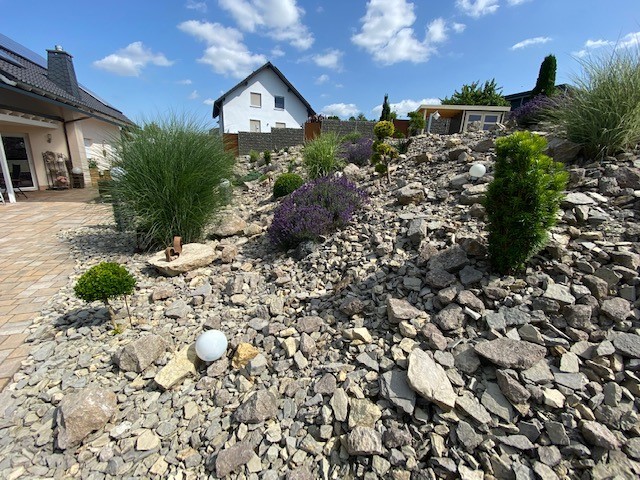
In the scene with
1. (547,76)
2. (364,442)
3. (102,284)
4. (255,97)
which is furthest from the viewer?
(255,97)

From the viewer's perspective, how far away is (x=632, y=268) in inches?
79.7

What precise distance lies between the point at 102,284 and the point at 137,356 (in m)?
0.71

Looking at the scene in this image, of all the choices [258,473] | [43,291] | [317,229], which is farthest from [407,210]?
[43,291]

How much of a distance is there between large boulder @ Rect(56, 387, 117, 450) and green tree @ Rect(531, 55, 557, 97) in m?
15.9

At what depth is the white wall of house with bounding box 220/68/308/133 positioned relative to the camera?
21.9 m

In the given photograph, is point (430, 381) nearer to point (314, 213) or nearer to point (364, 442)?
point (364, 442)

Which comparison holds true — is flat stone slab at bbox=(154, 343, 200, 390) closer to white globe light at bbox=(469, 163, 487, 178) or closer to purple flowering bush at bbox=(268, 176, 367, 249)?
purple flowering bush at bbox=(268, 176, 367, 249)

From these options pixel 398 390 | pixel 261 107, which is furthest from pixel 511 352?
pixel 261 107

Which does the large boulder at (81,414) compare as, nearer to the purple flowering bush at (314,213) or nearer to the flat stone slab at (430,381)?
the flat stone slab at (430,381)

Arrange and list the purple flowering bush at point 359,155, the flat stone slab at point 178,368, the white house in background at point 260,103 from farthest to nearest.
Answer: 1. the white house in background at point 260,103
2. the purple flowering bush at point 359,155
3. the flat stone slab at point 178,368

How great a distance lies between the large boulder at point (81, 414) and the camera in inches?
68.0

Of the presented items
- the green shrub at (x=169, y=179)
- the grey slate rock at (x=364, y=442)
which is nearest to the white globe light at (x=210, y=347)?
the grey slate rock at (x=364, y=442)

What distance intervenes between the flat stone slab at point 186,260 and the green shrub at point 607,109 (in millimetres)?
4994

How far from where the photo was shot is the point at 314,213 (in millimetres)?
3838
